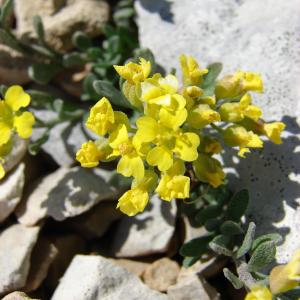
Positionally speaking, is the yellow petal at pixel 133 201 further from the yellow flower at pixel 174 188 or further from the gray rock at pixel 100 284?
the gray rock at pixel 100 284

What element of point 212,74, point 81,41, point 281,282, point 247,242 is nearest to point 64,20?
point 81,41

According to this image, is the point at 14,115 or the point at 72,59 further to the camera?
the point at 72,59

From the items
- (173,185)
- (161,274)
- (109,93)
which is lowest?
(161,274)

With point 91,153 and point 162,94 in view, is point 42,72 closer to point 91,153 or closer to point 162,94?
point 91,153

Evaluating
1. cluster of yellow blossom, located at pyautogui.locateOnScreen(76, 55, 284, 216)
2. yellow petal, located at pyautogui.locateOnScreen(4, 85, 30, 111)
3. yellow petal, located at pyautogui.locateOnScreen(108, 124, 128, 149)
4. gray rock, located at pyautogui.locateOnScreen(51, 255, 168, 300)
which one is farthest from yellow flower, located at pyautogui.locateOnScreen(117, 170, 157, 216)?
yellow petal, located at pyautogui.locateOnScreen(4, 85, 30, 111)

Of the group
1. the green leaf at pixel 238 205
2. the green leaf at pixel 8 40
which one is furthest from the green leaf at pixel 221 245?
the green leaf at pixel 8 40

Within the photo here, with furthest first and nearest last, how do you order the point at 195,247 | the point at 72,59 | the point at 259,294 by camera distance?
the point at 72,59 < the point at 195,247 < the point at 259,294

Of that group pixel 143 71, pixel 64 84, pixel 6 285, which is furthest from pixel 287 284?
pixel 64 84

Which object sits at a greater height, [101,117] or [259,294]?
[101,117]
